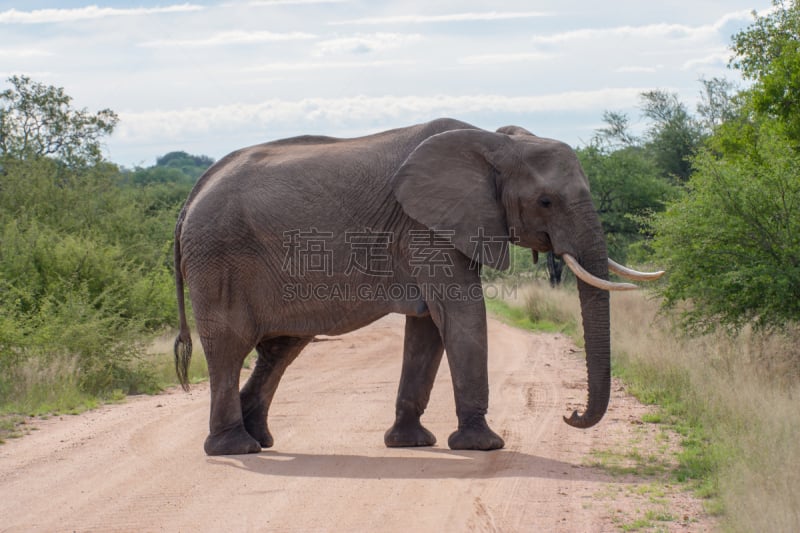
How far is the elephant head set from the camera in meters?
8.42

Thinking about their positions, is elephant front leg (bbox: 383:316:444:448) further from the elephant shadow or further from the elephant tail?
the elephant tail

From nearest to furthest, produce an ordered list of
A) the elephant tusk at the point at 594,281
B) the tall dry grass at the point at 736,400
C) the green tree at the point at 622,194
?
1. the tall dry grass at the point at 736,400
2. the elephant tusk at the point at 594,281
3. the green tree at the point at 622,194

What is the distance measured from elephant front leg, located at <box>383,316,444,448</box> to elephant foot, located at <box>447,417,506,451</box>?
515 mm

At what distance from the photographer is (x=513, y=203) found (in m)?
8.81

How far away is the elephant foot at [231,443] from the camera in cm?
896

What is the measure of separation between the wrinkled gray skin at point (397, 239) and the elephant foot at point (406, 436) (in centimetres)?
1

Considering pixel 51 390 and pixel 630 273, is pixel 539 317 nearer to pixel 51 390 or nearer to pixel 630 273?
pixel 51 390

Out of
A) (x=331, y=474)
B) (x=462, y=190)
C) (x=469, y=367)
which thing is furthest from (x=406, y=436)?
(x=462, y=190)

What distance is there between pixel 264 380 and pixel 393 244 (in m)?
1.92

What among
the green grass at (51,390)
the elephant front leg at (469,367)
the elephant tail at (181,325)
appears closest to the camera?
the elephant front leg at (469,367)

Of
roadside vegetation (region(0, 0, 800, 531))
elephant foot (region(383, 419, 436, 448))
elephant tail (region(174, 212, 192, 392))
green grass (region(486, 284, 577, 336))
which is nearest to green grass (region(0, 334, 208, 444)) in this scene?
roadside vegetation (region(0, 0, 800, 531))

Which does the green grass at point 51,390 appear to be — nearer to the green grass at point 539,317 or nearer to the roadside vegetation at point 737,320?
the roadside vegetation at point 737,320

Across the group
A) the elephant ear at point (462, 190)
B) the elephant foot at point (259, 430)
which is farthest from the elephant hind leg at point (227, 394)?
the elephant ear at point (462, 190)

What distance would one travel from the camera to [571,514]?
659 cm
